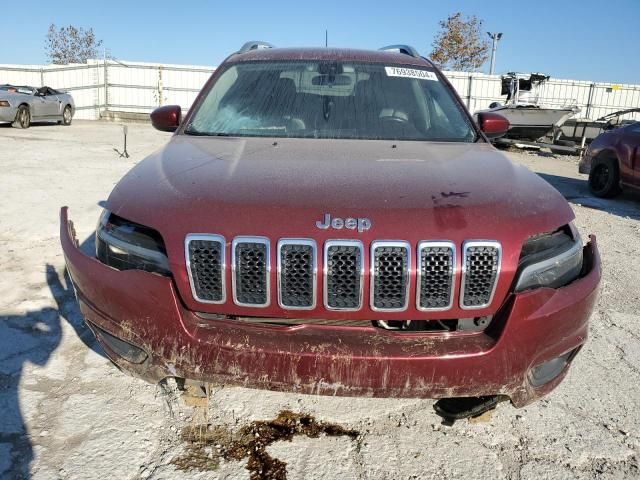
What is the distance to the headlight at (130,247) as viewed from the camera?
6.51 ft

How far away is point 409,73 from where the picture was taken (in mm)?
3498

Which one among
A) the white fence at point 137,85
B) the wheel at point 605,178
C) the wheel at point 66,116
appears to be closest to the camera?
the wheel at point 605,178

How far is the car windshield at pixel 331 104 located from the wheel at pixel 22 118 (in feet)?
49.9

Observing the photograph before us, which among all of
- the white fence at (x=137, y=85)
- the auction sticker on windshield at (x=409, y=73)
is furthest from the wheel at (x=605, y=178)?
the white fence at (x=137, y=85)

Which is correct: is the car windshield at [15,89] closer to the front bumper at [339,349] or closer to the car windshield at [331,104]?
the car windshield at [331,104]

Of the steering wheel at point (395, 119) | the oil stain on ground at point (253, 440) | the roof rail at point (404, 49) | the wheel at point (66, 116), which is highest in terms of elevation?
the roof rail at point (404, 49)

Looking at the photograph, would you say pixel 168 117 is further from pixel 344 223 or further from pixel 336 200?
pixel 344 223

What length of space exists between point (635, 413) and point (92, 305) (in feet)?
8.43

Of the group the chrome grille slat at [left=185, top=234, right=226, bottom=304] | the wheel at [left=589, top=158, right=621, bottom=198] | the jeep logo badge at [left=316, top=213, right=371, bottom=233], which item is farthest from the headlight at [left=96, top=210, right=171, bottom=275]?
the wheel at [left=589, top=158, right=621, bottom=198]

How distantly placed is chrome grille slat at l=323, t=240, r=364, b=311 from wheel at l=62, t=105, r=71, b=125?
19.5 meters

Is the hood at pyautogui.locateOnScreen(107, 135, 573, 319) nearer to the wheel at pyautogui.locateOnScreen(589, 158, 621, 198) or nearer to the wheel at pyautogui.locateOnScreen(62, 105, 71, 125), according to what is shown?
the wheel at pyautogui.locateOnScreen(589, 158, 621, 198)

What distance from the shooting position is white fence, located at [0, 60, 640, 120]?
23172mm

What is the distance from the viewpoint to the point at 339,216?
1.89 meters

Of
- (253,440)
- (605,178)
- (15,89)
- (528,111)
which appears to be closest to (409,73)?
(253,440)
